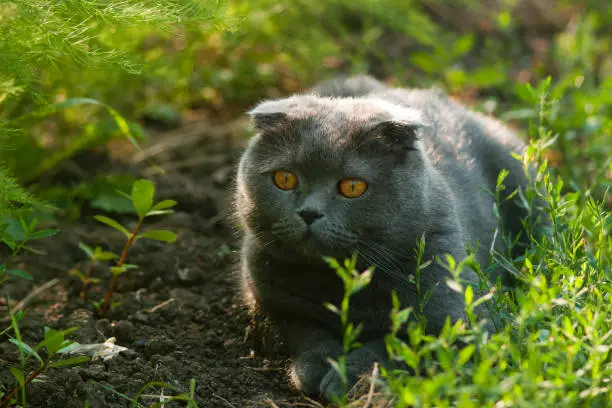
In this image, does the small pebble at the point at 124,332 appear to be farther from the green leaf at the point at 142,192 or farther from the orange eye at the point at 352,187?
the orange eye at the point at 352,187

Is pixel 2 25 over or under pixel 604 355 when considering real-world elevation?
over

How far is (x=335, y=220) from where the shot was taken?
2615 millimetres

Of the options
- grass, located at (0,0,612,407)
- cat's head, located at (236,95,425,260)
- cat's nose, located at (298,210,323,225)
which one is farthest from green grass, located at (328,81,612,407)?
cat's nose, located at (298,210,323,225)

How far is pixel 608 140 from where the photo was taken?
4.67m

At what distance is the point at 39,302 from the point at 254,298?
1.03 metres

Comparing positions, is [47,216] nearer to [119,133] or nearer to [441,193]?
[119,133]

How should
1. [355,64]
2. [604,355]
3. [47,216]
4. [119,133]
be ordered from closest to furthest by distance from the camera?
[604,355]
[47,216]
[119,133]
[355,64]

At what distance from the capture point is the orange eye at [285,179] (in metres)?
2.75

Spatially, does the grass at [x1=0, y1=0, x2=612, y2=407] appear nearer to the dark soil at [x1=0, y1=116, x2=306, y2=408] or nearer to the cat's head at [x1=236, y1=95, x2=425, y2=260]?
the dark soil at [x1=0, y1=116, x2=306, y2=408]

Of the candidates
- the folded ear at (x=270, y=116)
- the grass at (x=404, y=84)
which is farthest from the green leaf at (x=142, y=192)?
the folded ear at (x=270, y=116)

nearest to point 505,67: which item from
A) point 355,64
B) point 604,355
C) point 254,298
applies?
point 355,64

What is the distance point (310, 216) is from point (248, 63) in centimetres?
299

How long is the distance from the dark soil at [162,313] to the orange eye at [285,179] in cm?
56

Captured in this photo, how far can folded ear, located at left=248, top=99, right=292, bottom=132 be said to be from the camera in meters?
2.88
